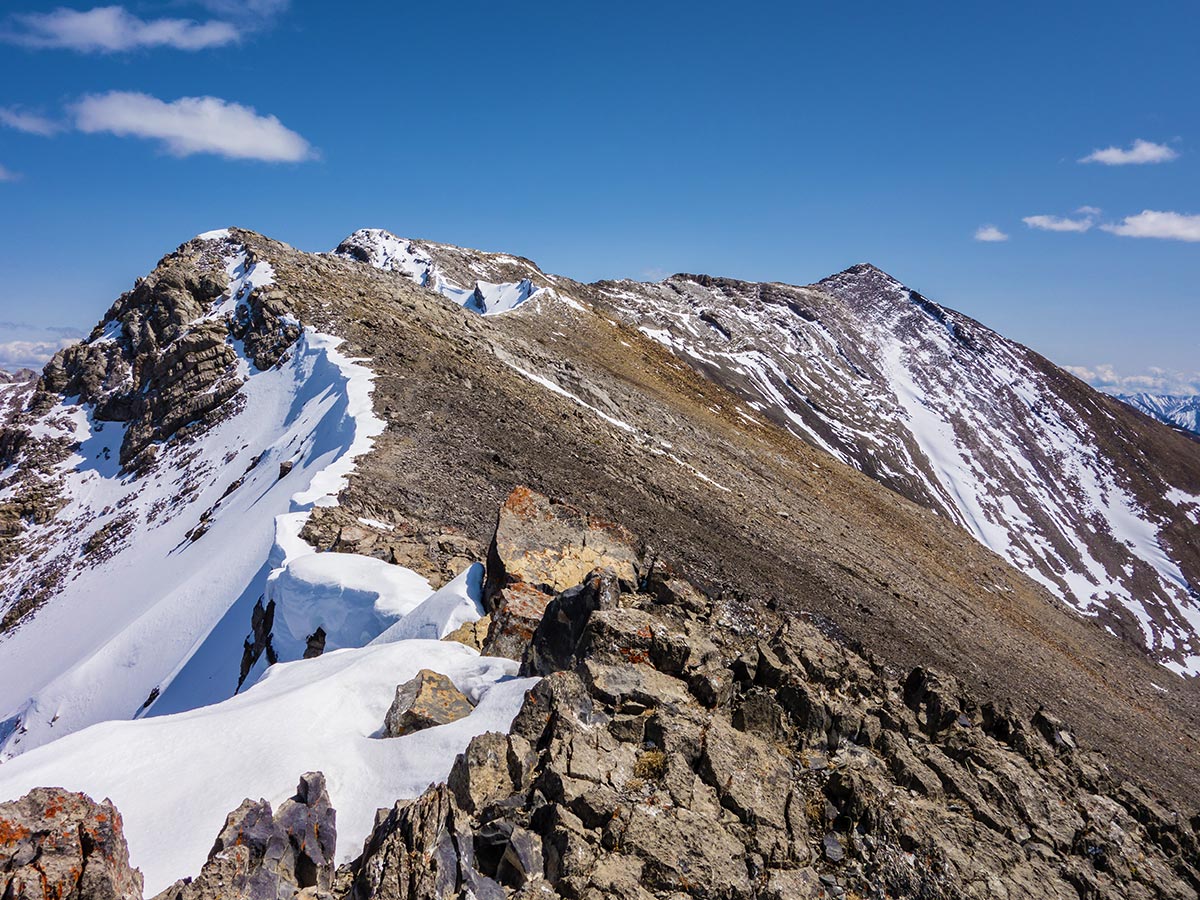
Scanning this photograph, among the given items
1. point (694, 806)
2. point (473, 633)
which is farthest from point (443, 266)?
point (694, 806)

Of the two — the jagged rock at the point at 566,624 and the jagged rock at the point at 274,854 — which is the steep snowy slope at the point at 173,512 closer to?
the jagged rock at the point at 566,624

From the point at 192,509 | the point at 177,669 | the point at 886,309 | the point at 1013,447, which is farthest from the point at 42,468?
the point at 886,309

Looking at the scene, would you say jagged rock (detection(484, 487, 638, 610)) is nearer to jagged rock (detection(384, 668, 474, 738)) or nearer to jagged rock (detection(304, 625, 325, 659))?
jagged rock (detection(384, 668, 474, 738))

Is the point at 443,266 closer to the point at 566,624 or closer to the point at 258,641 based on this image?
the point at 258,641

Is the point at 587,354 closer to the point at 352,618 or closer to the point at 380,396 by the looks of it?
the point at 380,396

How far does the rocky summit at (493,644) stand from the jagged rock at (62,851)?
0.04 metres

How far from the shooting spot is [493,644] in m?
12.2

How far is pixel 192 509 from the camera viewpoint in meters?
29.9

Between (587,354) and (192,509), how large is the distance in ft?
113

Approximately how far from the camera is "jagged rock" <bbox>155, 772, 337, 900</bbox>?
21.3 ft

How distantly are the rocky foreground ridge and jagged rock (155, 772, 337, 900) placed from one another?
2 cm

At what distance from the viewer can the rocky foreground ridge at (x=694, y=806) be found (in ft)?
21.7

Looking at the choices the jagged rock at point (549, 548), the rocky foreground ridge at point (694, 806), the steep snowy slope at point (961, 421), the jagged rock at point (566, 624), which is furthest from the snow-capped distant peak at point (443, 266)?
the rocky foreground ridge at point (694, 806)

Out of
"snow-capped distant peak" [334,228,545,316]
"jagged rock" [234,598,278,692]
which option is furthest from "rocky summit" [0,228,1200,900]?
"snow-capped distant peak" [334,228,545,316]
